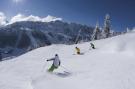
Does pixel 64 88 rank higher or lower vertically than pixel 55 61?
lower

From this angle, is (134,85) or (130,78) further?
(130,78)

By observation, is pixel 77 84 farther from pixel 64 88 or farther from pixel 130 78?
pixel 130 78

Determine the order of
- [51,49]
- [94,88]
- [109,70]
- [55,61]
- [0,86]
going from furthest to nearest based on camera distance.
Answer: [51,49] → [55,61] → [109,70] → [0,86] → [94,88]

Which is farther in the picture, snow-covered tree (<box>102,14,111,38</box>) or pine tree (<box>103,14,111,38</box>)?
pine tree (<box>103,14,111,38</box>)

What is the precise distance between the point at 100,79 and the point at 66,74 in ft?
12.7

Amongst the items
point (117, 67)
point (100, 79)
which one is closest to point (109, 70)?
point (117, 67)

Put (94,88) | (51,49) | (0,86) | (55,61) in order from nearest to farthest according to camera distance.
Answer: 1. (94,88)
2. (0,86)
3. (55,61)
4. (51,49)

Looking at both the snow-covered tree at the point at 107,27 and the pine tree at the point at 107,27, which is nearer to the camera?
the snow-covered tree at the point at 107,27

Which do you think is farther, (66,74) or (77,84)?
(66,74)

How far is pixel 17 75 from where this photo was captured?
19484 millimetres

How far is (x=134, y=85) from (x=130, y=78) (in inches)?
59.9

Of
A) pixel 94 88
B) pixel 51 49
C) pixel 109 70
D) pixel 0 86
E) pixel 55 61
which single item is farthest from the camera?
pixel 51 49

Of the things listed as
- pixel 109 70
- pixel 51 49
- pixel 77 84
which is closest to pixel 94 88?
pixel 77 84

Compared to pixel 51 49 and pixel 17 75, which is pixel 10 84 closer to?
pixel 17 75
